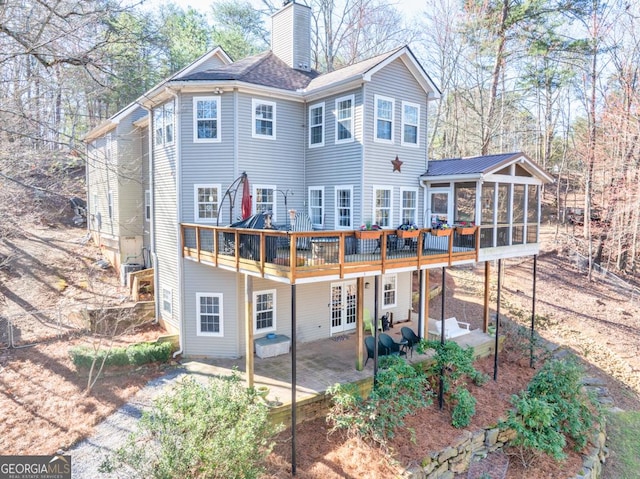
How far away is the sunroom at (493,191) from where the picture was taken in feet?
39.9

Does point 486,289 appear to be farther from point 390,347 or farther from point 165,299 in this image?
point 165,299

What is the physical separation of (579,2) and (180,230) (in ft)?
73.7

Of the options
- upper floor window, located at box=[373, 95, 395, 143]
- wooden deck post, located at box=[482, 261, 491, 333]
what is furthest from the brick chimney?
wooden deck post, located at box=[482, 261, 491, 333]

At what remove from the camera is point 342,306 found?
557 inches

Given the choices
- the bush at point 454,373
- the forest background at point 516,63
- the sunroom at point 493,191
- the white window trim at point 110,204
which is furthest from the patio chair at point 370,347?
the white window trim at point 110,204

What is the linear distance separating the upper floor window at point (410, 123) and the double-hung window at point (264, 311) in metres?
6.72

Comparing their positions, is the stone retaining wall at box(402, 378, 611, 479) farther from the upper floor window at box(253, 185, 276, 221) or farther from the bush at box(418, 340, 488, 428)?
the upper floor window at box(253, 185, 276, 221)

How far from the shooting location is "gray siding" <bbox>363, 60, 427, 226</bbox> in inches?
476

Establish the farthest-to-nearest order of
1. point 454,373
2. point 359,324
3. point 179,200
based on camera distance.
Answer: point 179,200
point 454,373
point 359,324

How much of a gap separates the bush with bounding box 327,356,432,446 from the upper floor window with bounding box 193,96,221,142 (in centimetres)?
818

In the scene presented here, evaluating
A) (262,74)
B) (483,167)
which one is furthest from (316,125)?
(483,167)

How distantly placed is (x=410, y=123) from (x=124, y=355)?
11454 millimetres

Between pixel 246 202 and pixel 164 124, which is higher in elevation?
pixel 164 124

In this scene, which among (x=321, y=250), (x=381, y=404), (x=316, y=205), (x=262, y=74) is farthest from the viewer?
(x=316, y=205)
